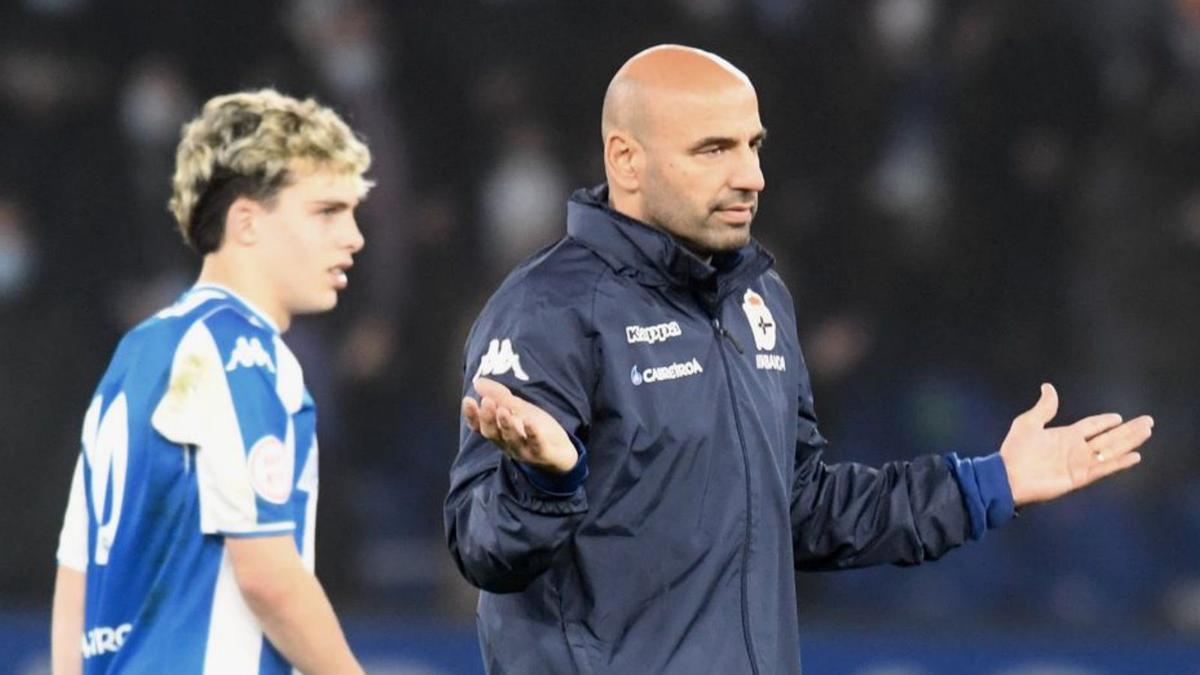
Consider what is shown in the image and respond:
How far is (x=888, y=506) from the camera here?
11.4 ft

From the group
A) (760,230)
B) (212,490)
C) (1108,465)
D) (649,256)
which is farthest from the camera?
(760,230)

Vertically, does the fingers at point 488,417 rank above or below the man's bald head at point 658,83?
below

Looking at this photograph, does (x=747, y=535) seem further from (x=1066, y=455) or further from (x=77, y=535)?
(x=77, y=535)

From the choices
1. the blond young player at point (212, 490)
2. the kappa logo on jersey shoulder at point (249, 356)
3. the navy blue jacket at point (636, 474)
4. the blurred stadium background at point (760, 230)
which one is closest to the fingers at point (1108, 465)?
the navy blue jacket at point (636, 474)

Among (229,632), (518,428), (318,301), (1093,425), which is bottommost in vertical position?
(229,632)

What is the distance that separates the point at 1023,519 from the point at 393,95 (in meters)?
2.46

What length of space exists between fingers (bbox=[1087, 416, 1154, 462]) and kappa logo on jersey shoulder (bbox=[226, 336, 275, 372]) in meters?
1.37

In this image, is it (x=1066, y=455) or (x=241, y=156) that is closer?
(x=1066, y=455)

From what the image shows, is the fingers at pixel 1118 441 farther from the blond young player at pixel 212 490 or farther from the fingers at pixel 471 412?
the blond young player at pixel 212 490

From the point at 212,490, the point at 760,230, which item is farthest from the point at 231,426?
the point at 760,230

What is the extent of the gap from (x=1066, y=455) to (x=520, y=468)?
1035 millimetres

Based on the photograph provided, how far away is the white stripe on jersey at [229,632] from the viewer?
11.0ft

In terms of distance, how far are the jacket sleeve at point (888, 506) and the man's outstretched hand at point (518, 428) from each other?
732 millimetres

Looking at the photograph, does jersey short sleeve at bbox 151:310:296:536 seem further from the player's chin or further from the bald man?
the bald man
